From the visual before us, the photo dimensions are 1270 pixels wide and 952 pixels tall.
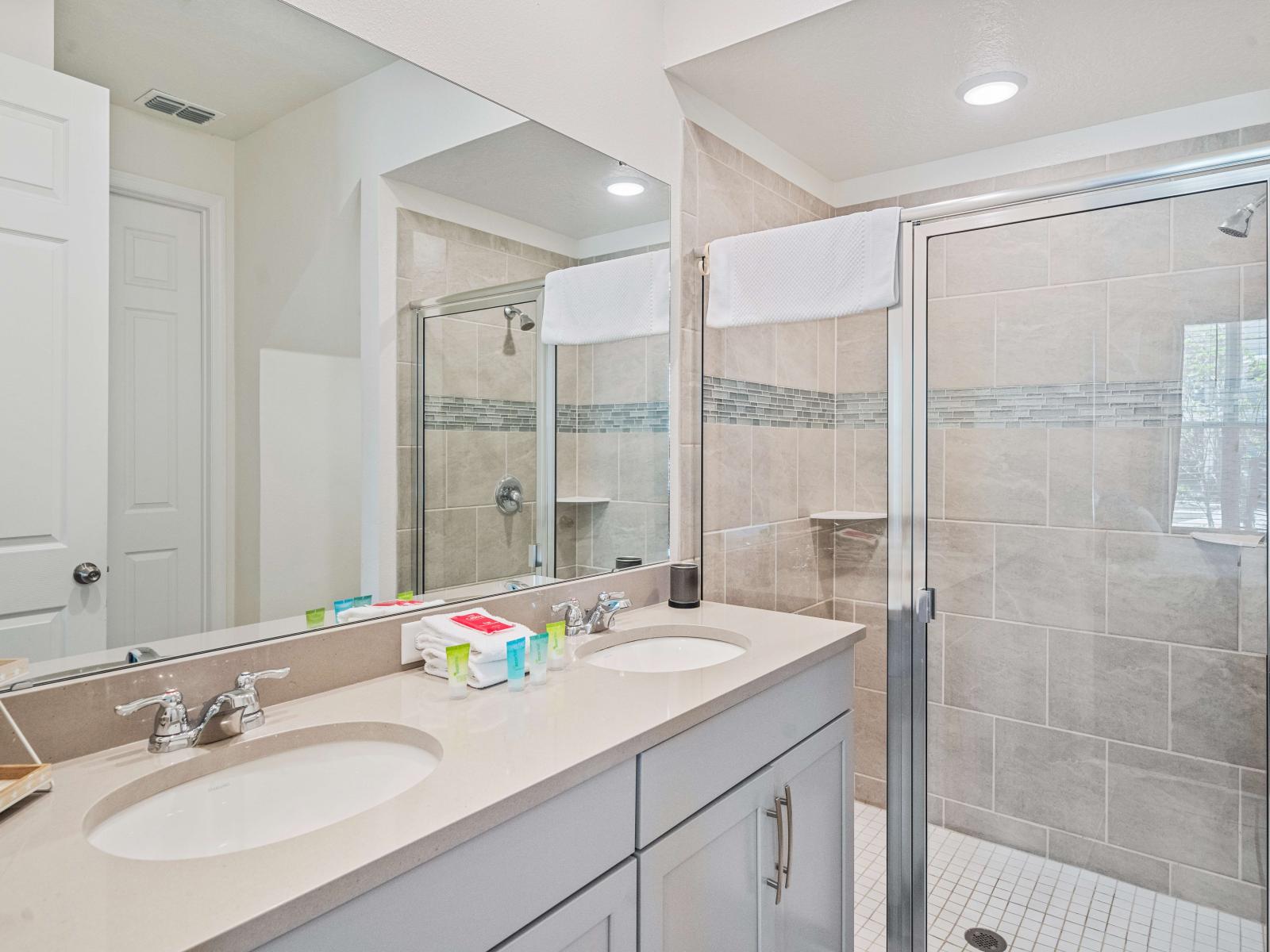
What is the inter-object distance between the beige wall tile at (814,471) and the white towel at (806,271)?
26.0 inches

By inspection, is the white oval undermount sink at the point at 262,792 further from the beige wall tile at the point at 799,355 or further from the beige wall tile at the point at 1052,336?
the beige wall tile at the point at 799,355

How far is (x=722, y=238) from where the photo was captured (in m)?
2.10

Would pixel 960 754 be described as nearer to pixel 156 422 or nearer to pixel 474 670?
pixel 474 670

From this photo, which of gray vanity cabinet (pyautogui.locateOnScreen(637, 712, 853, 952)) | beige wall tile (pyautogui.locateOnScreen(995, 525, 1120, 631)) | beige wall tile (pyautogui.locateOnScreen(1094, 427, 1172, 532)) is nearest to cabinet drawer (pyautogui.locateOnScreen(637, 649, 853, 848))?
gray vanity cabinet (pyautogui.locateOnScreen(637, 712, 853, 952))

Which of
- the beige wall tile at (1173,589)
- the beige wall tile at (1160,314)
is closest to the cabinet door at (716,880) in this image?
the beige wall tile at (1173,589)

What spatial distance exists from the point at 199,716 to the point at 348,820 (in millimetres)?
394

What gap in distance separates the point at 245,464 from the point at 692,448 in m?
1.18

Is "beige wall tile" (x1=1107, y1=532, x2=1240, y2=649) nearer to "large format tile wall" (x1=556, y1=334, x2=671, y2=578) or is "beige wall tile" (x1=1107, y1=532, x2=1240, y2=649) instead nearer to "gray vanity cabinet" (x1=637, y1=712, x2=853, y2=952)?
"gray vanity cabinet" (x1=637, y1=712, x2=853, y2=952)

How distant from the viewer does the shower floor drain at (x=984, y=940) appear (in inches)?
66.3

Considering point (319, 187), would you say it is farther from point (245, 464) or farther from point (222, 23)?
point (245, 464)

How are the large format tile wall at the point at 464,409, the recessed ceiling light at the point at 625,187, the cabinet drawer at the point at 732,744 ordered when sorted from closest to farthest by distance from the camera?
the cabinet drawer at the point at 732,744 → the large format tile wall at the point at 464,409 → the recessed ceiling light at the point at 625,187

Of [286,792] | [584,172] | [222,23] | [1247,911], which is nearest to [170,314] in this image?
[222,23]

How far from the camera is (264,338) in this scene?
1.14 m

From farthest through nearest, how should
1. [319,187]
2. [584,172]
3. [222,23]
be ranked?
[584,172]
[319,187]
[222,23]
